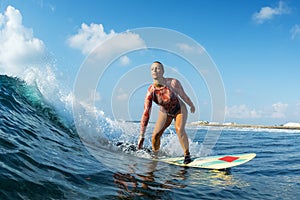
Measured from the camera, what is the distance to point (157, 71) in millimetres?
7344

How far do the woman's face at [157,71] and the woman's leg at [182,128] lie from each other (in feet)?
3.97

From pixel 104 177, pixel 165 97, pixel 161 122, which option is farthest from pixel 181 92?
pixel 104 177

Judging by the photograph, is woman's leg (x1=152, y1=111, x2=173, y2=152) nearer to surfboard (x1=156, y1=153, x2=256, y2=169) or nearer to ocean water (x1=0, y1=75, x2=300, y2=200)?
ocean water (x1=0, y1=75, x2=300, y2=200)

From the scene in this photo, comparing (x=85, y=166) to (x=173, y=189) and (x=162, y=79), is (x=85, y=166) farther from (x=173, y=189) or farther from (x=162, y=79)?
(x=162, y=79)

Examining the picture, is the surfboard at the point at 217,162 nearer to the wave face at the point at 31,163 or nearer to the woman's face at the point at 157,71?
the woman's face at the point at 157,71

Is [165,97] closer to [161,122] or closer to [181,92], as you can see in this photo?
[181,92]

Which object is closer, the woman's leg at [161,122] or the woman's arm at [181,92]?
the woman's arm at [181,92]

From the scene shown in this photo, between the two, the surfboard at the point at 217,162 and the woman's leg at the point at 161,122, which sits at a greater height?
the woman's leg at the point at 161,122

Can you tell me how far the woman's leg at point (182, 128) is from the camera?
7520 millimetres

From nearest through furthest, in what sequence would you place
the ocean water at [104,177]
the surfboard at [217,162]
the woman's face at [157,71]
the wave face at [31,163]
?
the wave face at [31,163]
the ocean water at [104,177]
the surfboard at [217,162]
the woman's face at [157,71]

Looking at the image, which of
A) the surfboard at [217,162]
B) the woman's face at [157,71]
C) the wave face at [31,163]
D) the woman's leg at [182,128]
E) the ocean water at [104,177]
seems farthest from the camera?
the woman's leg at [182,128]

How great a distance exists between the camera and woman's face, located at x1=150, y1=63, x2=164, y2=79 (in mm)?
7287

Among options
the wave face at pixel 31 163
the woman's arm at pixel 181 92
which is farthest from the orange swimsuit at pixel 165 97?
the wave face at pixel 31 163

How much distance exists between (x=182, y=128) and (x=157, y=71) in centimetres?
177
